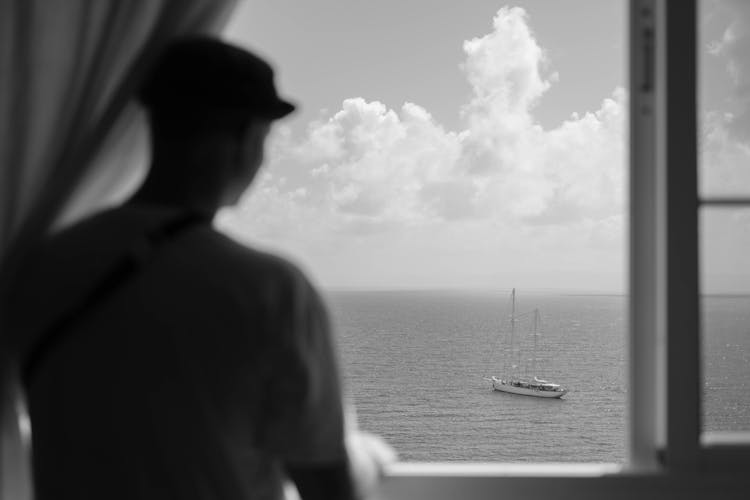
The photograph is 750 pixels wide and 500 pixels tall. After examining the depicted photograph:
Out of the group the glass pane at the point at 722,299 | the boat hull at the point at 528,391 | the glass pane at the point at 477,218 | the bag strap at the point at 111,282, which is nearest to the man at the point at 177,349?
the bag strap at the point at 111,282

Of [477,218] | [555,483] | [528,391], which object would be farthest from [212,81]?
[477,218]

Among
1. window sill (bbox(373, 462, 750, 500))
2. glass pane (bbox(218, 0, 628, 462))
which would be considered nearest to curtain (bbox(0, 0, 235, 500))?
window sill (bbox(373, 462, 750, 500))

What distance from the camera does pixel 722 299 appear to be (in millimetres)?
1197

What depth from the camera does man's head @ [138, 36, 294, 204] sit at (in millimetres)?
659

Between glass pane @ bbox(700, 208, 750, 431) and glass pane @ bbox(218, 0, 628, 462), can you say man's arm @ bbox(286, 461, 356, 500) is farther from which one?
glass pane @ bbox(218, 0, 628, 462)

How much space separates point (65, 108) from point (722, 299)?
1.19 meters

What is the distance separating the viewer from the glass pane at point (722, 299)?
1.18 metres

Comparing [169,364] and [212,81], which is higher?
[212,81]

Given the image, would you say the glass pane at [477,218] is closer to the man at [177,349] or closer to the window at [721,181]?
the window at [721,181]

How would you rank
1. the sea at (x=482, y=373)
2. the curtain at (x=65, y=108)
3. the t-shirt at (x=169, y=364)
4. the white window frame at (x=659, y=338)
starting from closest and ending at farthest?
1. the t-shirt at (x=169, y=364)
2. the curtain at (x=65, y=108)
3. the white window frame at (x=659, y=338)
4. the sea at (x=482, y=373)

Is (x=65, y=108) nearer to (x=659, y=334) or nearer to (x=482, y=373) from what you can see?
(x=659, y=334)

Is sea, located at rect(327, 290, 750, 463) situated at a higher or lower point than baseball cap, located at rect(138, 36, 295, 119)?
lower

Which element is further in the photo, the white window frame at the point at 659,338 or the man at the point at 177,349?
the white window frame at the point at 659,338

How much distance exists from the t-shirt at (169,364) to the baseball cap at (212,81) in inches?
4.9
